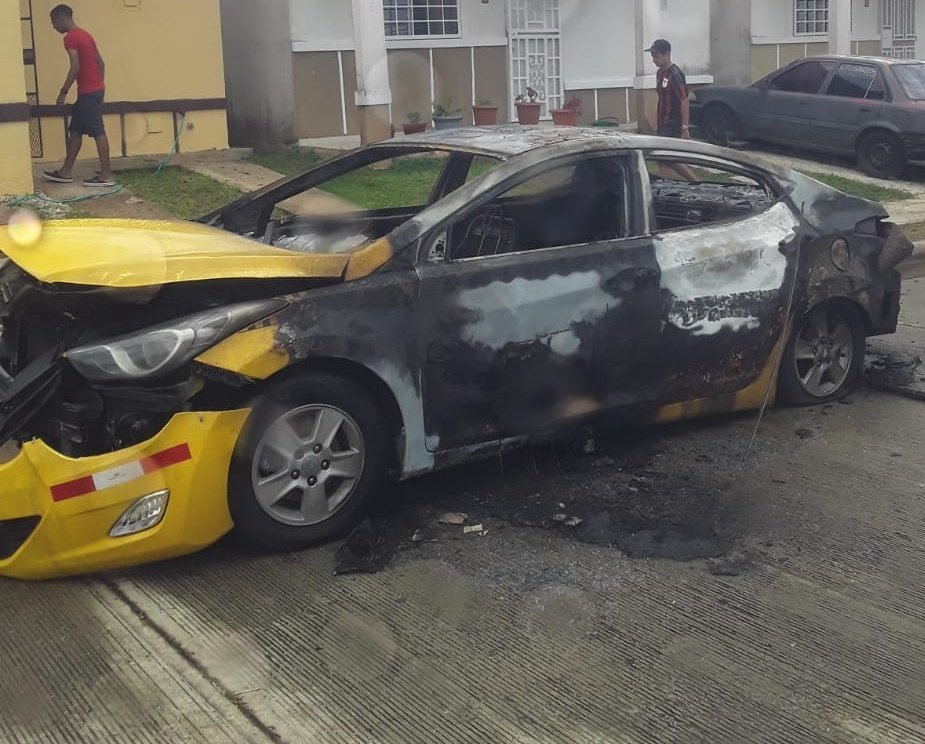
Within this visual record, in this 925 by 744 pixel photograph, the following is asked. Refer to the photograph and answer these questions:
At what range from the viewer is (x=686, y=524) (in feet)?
14.6

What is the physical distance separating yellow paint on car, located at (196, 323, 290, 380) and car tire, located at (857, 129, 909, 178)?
12.0 metres

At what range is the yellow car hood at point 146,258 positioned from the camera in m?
3.97

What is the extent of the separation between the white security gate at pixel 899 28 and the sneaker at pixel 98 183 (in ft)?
56.7

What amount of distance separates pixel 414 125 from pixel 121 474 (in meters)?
11.4

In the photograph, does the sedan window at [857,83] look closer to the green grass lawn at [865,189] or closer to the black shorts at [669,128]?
the green grass lawn at [865,189]

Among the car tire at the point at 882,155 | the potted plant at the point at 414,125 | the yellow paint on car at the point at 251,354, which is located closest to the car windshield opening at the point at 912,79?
the car tire at the point at 882,155

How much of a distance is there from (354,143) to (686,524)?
39.2ft

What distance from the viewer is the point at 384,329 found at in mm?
4297

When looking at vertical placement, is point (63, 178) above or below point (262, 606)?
above

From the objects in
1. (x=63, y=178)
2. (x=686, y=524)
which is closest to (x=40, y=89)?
(x=63, y=178)

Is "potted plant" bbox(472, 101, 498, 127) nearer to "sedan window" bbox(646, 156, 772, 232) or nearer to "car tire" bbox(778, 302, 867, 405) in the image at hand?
"sedan window" bbox(646, 156, 772, 232)

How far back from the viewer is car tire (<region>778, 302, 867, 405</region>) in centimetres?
571

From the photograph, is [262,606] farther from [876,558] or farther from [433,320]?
[876,558]

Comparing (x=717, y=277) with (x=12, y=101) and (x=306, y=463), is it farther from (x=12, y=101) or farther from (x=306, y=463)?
(x=12, y=101)
